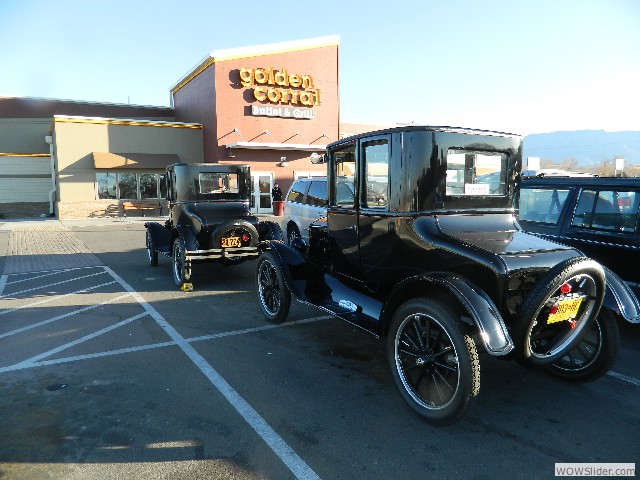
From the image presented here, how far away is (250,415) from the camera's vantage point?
3.43 meters

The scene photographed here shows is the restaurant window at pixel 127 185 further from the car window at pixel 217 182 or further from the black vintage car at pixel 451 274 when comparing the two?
the black vintage car at pixel 451 274

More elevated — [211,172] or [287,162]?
[287,162]

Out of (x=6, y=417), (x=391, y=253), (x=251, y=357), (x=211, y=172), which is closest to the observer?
(x=6, y=417)

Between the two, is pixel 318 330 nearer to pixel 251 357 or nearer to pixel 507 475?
pixel 251 357

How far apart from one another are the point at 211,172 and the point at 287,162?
1639 centimetres

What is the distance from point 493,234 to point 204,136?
22.6 m

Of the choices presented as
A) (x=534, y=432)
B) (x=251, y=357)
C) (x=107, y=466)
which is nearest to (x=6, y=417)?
(x=107, y=466)

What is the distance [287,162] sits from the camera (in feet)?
81.6

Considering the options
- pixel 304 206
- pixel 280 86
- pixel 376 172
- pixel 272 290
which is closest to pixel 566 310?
pixel 376 172

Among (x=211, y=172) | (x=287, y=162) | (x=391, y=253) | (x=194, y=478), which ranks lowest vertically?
(x=194, y=478)

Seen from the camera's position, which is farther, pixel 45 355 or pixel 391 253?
pixel 45 355

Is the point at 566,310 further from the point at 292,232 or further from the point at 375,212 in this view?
the point at 292,232

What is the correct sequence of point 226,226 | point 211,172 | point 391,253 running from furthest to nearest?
point 211,172
point 226,226
point 391,253

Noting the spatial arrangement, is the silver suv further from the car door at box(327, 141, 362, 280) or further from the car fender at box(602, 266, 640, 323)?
the car fender at box(602, 266, 640, 323)
